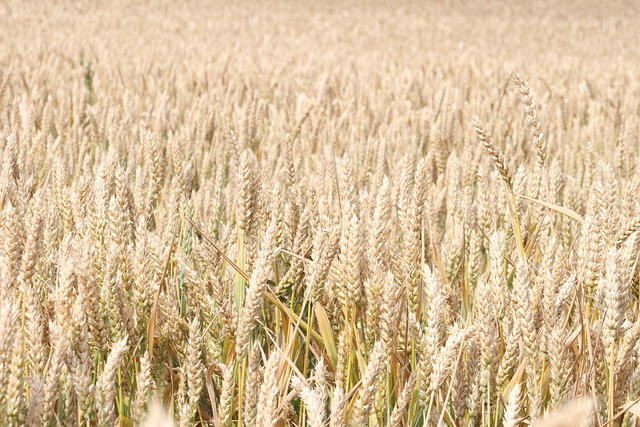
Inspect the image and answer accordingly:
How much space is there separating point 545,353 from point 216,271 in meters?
0.55

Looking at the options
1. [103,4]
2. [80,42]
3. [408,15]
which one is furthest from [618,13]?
[80,42]

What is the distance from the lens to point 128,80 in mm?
4520

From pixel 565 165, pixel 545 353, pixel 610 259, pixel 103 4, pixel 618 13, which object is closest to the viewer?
pixel 610 259

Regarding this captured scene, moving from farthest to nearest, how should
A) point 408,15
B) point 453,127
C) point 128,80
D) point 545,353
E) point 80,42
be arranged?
1. point 408,15
2. point 80,42
3. point 128,80
4. point 453,127
5. point 545,353

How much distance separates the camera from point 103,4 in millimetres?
11344

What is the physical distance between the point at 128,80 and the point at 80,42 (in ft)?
6.69

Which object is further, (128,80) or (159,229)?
(128,80)

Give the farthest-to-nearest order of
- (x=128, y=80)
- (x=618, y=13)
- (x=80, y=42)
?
(x=618, y=13), (x=80, y=42), (x=128, y=80)

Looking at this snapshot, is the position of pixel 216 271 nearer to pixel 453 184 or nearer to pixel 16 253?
pixel 16 253

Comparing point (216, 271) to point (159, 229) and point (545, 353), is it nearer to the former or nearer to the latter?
point (159, 229)

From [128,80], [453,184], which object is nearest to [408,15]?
[128,80]

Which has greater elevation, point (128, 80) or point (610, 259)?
point (610, 259)

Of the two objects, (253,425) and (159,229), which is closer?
(253,425)

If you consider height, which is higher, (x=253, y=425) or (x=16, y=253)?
(x=16, y=253)
